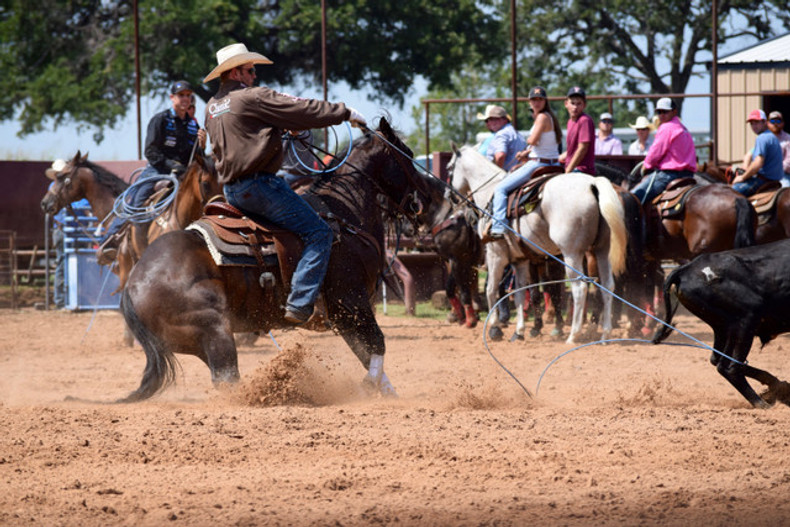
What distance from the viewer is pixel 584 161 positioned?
38.4 ft

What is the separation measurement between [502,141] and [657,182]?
6.72 feet

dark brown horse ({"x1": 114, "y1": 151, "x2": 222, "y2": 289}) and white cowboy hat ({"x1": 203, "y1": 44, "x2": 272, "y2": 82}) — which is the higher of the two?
white cowboy hat ({"x1": 203, "y1": 44, "x2": 272, "y2": 82})

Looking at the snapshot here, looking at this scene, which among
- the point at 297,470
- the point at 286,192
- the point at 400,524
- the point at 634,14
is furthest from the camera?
the point at 634,14

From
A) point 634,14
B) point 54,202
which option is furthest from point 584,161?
point 634,14

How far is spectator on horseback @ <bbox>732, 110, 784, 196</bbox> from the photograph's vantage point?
11781 mm

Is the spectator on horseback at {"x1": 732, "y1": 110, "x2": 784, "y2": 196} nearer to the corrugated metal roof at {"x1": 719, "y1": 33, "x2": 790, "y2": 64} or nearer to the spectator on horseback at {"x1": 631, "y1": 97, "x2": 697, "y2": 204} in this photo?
the spectator on horseback at {"x1": 631, "y1": 97, "x2": 697, "y2": 204}

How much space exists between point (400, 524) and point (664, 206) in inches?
333

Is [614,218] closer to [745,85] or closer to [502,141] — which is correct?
[502,141]

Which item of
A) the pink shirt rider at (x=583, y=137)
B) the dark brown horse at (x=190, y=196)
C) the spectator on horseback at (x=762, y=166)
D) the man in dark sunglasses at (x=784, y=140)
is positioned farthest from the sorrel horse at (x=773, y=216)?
the dark brown horse at (x=190, y=196)

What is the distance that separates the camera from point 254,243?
674 cm

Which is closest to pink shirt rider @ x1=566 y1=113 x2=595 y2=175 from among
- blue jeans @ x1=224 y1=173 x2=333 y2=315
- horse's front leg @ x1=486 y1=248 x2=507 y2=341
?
horse's front leg @ x1=486 y1=248 x2=507 y2=341

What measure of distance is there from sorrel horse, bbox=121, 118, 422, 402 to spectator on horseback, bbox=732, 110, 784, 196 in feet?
19.4

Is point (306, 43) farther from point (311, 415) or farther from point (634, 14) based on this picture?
point (311, 415)

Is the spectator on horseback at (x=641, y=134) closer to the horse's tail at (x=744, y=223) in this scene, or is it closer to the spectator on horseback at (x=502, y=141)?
the spectator on horseback at (x=502, y=141)
